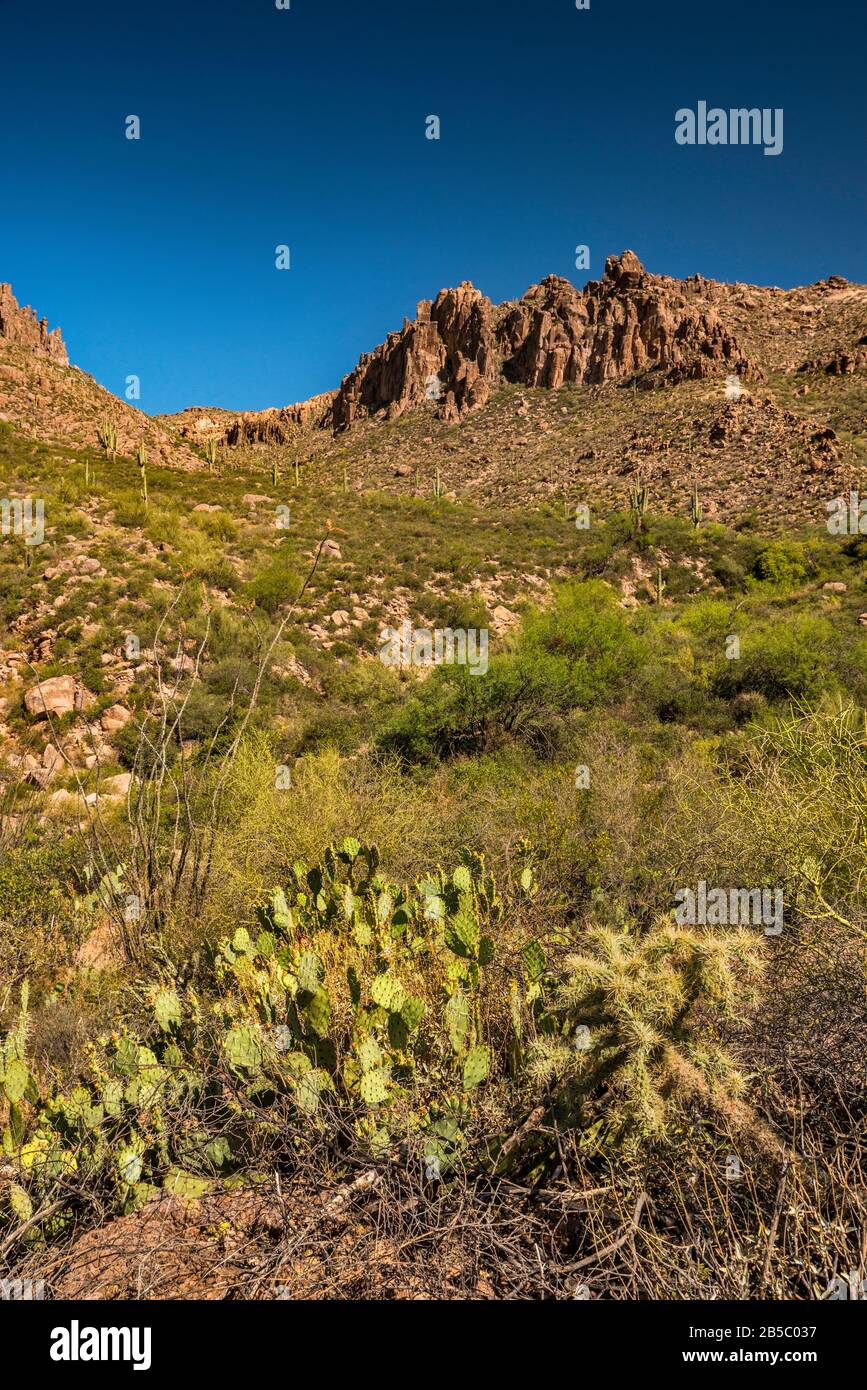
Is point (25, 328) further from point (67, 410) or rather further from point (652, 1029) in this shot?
point (652, 1029)

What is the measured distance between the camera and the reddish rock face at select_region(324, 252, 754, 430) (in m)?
48.4

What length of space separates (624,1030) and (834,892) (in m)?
2.13

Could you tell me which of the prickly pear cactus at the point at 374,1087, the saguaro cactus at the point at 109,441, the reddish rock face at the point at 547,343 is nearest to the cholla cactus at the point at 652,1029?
the prickly pear cactus at the point at 374,1087

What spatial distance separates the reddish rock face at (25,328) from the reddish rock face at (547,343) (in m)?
25.3

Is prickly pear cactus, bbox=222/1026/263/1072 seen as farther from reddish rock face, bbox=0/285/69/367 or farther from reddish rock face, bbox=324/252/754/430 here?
reddish rock face, bbox=0/285/69/367

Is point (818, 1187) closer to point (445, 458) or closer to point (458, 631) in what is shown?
point (458, 631)

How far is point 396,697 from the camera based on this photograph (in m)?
11.0

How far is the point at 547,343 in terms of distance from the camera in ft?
182

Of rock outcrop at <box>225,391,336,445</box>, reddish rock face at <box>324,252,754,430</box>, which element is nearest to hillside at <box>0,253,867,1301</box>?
reddish rock face at <box>324,252,754,430</box>

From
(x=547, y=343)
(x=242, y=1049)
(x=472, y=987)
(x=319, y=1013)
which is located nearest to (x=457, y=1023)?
(x=472, y=987)

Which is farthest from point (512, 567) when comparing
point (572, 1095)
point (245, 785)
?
point (572, 1095)

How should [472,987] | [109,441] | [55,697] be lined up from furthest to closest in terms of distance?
[109,441] → [55,697] → [472,987]

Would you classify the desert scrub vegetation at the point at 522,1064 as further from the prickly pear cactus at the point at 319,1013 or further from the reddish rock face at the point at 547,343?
the reddish rock face at the point at 547,343

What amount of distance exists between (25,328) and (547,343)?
4304 cm
